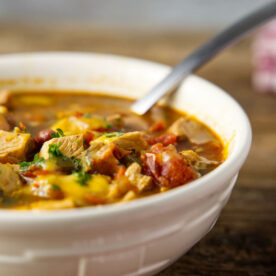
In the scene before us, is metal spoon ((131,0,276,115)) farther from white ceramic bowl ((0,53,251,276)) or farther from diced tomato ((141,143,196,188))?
diced tomato ((141,143,196,188))

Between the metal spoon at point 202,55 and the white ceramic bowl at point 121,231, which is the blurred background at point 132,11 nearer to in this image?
the metal spoon at point 202,55

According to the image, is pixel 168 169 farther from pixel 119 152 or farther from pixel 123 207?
pixel 123 207

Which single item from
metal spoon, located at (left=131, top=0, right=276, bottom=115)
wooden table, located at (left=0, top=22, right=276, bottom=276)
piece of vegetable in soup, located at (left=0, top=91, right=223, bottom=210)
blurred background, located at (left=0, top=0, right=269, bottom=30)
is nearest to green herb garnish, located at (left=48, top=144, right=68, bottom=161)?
piece of vegetable in soup, located at (left=0, top=91, right=223, bottom=210)

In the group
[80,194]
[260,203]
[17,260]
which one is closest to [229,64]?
[260,203]

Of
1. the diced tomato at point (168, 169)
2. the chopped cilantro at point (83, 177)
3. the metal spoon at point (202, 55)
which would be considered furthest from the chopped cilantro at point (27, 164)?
the metal spoon at point (202, 55)

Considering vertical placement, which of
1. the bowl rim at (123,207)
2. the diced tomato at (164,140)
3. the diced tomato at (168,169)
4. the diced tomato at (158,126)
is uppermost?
the bowl rim at (123,207)

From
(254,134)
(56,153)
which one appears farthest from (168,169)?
(254,134)

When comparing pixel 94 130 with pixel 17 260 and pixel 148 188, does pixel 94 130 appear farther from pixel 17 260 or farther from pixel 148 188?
pixel 17 260
